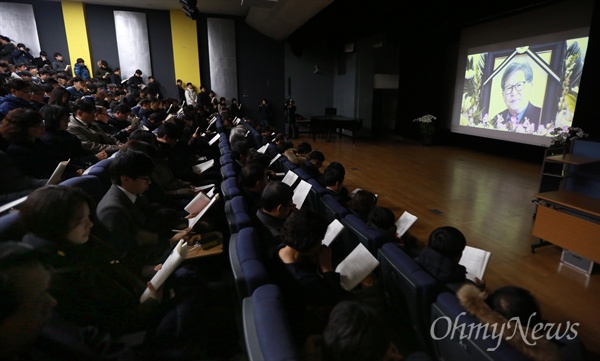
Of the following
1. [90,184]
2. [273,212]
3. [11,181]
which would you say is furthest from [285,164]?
[11,181]

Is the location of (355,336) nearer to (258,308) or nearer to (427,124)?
(258,308)

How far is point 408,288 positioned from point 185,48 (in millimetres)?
12029

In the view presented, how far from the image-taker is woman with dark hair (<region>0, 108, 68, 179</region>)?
93.2 inches

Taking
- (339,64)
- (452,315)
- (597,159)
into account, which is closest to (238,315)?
(452,315)

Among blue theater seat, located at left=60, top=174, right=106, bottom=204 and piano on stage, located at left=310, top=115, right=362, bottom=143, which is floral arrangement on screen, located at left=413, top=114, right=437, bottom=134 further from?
blue theater seat, located at left=60, top=174, right=106, bottom=204

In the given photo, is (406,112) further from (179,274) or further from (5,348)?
(5,348)

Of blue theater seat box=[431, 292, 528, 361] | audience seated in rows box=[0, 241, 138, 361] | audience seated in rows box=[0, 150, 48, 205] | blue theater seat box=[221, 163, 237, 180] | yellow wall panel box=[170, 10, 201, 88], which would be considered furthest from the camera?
yellow wall panel box=[170, 10, 201, 88]

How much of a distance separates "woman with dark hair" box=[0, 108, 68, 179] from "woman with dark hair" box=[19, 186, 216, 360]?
1.54 metres

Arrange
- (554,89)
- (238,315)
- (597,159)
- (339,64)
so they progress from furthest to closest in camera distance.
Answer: (339,64) → (554,89) → (597,159) → (238,315)

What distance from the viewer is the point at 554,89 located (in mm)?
6426

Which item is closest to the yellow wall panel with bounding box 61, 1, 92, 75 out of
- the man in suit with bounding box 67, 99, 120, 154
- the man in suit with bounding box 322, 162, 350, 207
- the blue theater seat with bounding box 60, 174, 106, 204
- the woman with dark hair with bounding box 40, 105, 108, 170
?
the man in suit with bounding box 67, 99, 120, 154

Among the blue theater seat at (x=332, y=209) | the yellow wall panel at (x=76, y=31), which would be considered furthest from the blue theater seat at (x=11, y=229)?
the yellow wall panel at (x=76, y=31)

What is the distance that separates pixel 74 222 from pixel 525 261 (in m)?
3.57

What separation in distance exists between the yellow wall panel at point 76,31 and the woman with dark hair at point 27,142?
10048 millimetres
